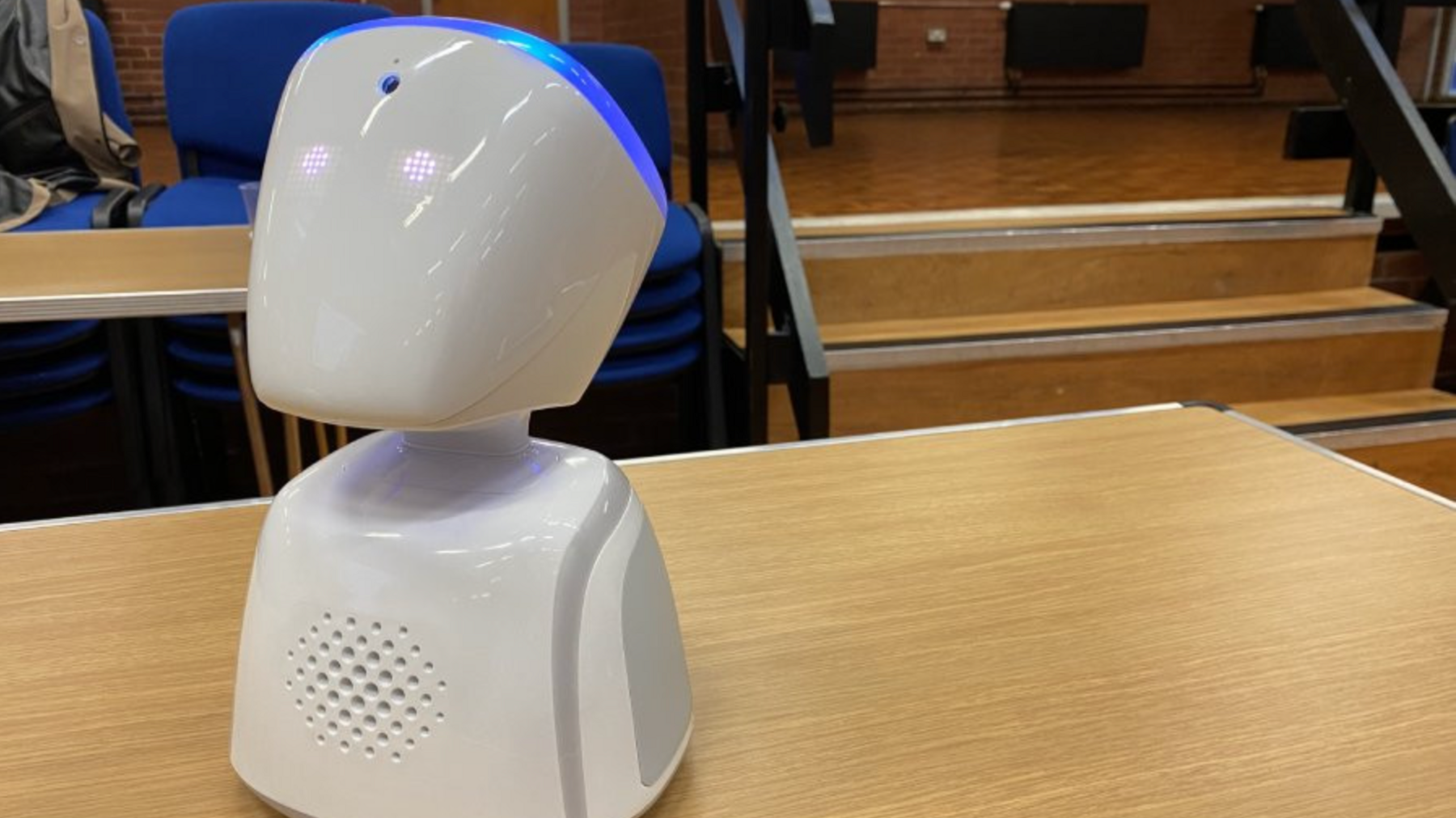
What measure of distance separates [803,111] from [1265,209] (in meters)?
1.40

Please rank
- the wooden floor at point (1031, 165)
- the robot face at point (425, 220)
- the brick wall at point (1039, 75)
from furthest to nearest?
the brick wall at point (1039, 75)
the wooden floor at point (1031, 165)
the robot face at point (425, 220)

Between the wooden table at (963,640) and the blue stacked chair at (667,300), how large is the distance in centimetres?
105

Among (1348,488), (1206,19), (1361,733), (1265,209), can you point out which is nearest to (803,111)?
(1348,488)

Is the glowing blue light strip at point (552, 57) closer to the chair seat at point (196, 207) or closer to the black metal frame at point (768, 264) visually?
the black metal frame at point (768, 264)

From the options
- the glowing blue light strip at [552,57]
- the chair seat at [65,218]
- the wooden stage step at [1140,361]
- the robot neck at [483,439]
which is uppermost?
the glowing blue light strip at [552,57]

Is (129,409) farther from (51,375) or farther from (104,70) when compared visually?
(104,70)

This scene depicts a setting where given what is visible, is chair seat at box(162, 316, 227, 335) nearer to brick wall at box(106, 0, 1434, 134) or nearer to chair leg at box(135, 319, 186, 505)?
chair leg at box(135, 319, 186, 505)

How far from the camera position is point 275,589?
39 cm

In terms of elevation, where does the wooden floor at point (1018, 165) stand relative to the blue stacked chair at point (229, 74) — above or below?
below

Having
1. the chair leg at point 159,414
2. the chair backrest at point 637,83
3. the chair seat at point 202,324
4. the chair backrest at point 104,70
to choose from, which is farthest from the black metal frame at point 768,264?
the chair backrest at point 104,70

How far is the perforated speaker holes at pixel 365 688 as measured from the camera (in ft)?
1.21

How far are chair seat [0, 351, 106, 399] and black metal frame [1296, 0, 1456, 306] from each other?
2.30 metres

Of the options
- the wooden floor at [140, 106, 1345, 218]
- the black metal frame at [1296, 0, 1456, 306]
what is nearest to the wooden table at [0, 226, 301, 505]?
the wooden floor at [140, 106, 1345, 218]

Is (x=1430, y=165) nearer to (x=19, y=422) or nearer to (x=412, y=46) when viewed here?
(x=412, y=46)
